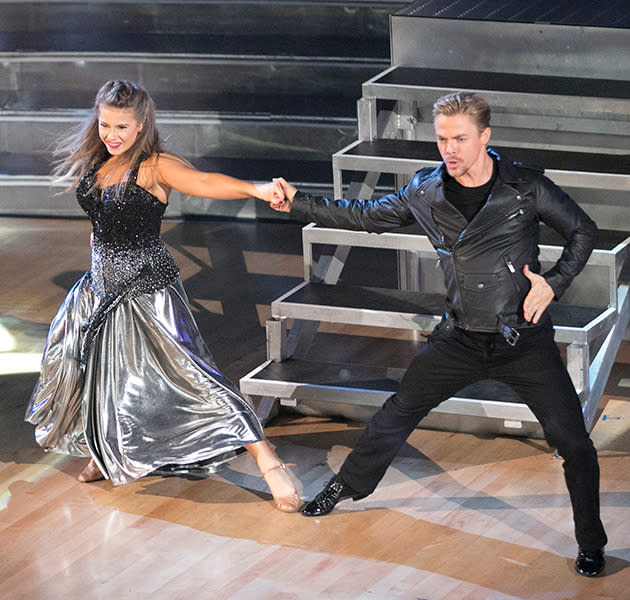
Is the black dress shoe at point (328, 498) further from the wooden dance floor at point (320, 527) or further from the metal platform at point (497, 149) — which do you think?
the metal platform at point (497, 149)

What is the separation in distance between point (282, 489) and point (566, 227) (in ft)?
4.02

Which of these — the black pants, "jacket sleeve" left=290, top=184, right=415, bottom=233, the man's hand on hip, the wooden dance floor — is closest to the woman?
the wooden dance floor

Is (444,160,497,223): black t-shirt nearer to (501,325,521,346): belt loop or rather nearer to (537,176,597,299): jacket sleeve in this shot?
(537,176,597,299): jacket sleeve

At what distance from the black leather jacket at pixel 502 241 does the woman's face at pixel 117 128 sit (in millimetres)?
916

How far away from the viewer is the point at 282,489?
372cm

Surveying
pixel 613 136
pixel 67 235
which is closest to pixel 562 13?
pixel 613 136

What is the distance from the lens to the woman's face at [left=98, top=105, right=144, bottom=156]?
356 cm

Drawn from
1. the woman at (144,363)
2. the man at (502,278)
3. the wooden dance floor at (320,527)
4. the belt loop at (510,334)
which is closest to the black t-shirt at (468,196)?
the man at (502,278)

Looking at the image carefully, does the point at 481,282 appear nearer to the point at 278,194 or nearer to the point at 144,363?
the point at 278,194

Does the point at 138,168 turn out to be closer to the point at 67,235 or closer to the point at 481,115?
the point at 481,115

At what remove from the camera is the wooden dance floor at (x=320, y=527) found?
3.31 m

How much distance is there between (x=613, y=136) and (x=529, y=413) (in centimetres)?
143

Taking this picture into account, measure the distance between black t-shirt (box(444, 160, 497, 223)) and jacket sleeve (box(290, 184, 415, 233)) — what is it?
149 mm

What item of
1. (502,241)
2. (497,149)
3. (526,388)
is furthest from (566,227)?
(497,149)
